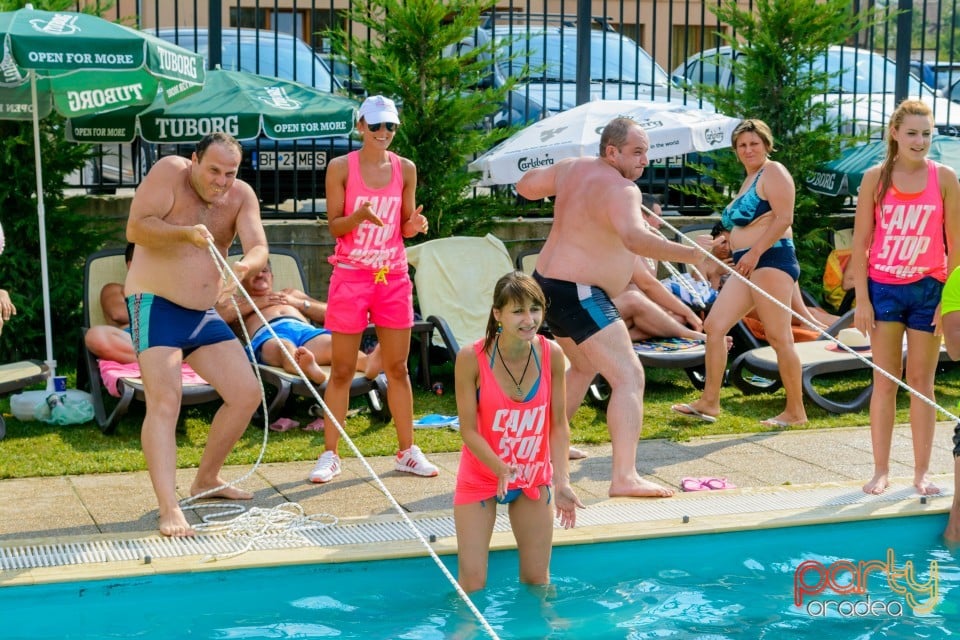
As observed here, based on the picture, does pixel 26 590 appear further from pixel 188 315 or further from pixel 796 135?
pixel 796 135

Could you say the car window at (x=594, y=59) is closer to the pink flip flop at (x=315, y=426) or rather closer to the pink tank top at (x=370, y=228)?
the pink flip flop at (x=315, y=426)

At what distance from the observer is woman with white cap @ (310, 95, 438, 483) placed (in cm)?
662

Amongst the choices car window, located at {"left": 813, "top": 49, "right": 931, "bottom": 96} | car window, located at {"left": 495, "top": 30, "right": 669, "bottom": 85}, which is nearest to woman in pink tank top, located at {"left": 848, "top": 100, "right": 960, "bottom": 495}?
car window, located at {"left": 495, "top": 30, "right": 669, "bottom": 85}

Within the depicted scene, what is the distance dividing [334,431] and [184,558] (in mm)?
1701

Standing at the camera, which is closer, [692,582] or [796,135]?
[692,582]

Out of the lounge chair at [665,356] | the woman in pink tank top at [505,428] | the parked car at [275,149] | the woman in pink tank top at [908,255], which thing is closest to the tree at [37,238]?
the parked car at [275,149]

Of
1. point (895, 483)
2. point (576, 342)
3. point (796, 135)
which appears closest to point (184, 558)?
point (576, 342)

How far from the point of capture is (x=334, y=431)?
6.62 m

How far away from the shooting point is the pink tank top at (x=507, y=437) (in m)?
4.77

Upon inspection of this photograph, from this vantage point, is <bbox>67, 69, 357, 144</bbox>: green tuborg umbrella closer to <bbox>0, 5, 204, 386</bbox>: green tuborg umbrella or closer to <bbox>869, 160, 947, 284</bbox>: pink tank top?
<bbox>0, 5, 204, 386</bbox>: green tuborg umbrella

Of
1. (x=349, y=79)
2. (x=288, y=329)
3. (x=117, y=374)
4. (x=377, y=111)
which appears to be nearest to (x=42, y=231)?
(x=117, y=374)

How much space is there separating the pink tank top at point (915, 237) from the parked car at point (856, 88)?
4.39 meters

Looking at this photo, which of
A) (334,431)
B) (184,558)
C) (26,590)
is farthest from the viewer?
(334,431)

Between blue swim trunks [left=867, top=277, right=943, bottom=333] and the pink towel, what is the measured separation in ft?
12.2
